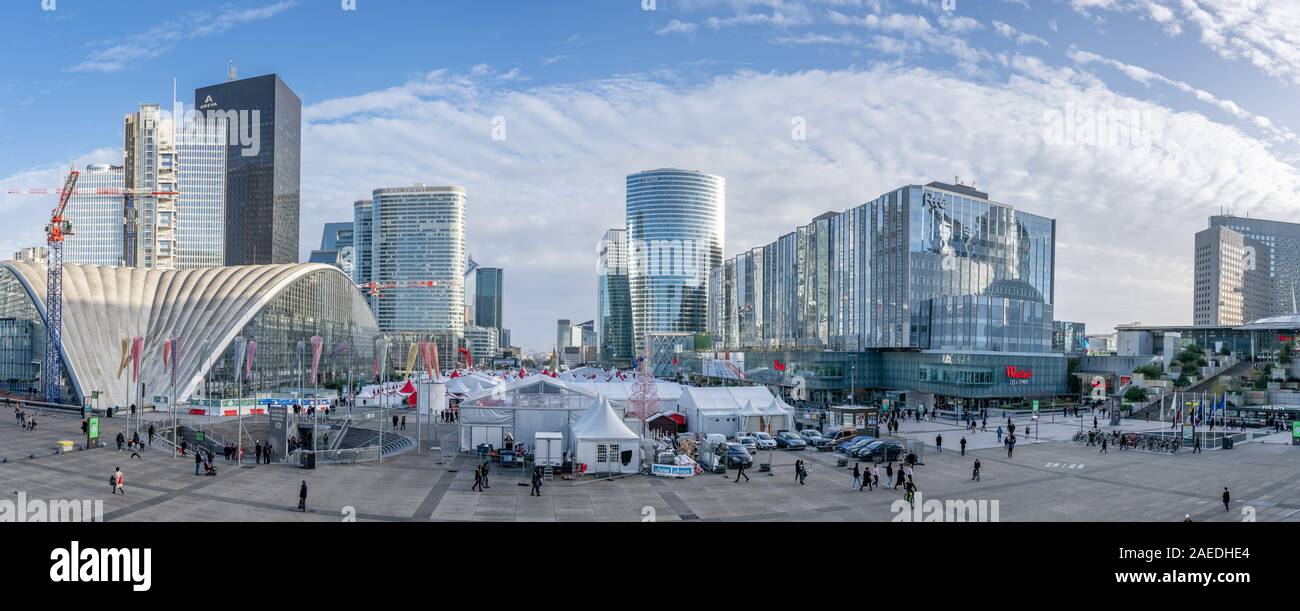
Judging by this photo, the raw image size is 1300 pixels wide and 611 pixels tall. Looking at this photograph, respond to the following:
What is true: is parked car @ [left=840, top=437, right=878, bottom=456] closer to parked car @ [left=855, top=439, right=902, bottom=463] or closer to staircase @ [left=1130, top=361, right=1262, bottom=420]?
→ parked car @ [left=855, top=439, right=902, bottom=463]

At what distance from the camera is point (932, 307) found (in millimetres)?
91188

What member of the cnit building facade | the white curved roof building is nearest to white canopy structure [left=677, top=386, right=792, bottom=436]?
the cnit building facade

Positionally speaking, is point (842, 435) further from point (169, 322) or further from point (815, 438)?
point (169, 322)

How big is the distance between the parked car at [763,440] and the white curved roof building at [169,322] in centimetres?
3916

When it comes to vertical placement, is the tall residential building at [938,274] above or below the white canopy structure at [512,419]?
above

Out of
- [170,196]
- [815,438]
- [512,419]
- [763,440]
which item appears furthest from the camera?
[170,196]

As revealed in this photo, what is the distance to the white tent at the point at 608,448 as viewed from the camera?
3247 cm

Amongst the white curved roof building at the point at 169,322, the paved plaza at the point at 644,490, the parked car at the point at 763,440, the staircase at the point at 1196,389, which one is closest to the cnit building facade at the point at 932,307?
the staircase at the point at 1196,389

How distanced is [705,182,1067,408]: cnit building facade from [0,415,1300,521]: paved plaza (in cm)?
4121

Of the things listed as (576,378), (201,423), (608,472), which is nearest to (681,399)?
(608,472)

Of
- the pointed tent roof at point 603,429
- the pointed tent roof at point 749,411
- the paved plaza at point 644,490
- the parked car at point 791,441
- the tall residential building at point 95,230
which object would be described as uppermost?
the tall residential building at point 95,230

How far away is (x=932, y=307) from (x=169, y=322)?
8403 cm

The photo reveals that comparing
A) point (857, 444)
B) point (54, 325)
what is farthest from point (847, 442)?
point (54, 325)

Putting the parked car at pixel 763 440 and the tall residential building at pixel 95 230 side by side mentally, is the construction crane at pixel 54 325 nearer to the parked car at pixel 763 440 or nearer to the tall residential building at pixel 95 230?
the parked car at pixel 763 440
